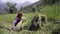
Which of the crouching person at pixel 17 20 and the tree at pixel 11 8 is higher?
the tree at pixel 11 8

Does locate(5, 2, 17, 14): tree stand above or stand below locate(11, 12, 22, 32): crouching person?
above

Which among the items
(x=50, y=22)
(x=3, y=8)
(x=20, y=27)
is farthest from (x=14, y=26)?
(x=50, y=22)

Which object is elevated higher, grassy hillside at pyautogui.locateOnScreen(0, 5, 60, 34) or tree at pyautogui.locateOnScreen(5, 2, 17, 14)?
tree at pyautogui.locateOnScreen(5, 2, 17, 14)

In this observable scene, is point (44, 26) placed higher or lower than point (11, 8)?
lower

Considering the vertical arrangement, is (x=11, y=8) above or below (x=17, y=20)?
above

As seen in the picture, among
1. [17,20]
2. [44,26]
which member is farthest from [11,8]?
[44,26]

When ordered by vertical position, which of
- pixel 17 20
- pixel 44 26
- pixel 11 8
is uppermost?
pixel 11 8

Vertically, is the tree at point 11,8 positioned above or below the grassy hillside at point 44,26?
above

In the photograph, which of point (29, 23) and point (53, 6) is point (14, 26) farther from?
point (53, 6)

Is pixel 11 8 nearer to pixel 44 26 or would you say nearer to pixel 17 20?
pixel 17 20

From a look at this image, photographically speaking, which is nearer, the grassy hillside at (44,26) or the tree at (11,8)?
the grassy hillside at (44,26)

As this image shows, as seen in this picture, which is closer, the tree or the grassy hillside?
the grassy hillside

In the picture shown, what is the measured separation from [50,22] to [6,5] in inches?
46.8

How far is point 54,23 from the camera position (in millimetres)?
3768
